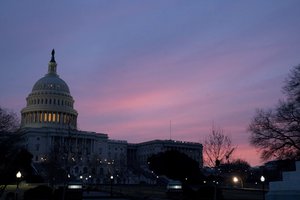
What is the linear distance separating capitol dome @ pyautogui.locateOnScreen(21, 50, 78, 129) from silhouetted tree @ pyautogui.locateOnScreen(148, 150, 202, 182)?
8448 cm

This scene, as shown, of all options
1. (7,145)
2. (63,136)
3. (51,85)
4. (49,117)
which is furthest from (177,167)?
(51,85)

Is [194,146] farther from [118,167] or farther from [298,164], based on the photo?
[298,164]

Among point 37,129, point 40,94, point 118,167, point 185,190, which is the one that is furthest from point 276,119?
point 40,94

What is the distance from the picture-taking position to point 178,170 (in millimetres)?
94438

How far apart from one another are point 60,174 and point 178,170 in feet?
81.1

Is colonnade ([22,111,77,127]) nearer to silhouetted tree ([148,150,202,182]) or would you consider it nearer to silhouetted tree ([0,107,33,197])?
silhouetted tree ([148,150,202,182])

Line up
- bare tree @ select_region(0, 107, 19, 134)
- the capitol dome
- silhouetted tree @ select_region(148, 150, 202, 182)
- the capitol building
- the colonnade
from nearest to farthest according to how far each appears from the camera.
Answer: bare tree @ select_region(0, 107, 19, 134) → silhouetted tree @ select_region(148, 150, 202, 182) → the capitol building → the capitol dome → the colonnade

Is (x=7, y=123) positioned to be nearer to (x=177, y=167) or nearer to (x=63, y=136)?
(x=177, y=167)

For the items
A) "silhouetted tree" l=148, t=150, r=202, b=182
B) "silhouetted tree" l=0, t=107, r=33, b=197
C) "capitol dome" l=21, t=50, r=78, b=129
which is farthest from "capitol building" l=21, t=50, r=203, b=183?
"silhouetted tree" l=0, t=107, r=33, b=197

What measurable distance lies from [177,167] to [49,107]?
316 ft

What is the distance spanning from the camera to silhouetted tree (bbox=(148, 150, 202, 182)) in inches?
3664

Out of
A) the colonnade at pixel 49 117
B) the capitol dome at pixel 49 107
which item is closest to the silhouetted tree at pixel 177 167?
the capitol dome at pixel 49 107

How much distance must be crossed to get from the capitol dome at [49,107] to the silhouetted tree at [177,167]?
84480 mm

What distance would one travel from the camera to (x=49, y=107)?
585 ft
